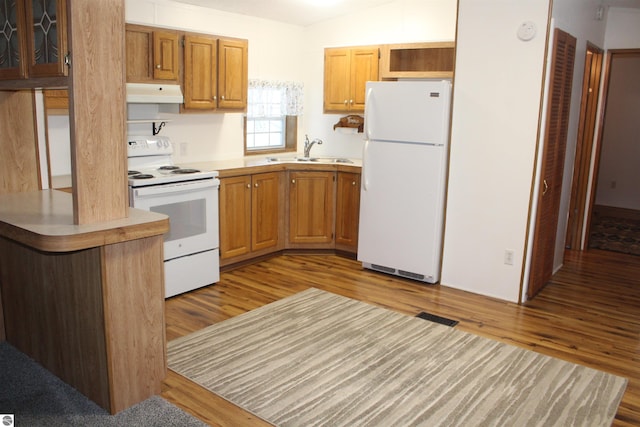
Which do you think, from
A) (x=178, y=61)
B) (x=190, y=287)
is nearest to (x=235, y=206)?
(x=190, y=287)

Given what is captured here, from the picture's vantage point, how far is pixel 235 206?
468cm

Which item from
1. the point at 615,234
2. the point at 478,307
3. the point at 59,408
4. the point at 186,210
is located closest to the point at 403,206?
the point at 478,307

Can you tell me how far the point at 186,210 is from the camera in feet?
13.6

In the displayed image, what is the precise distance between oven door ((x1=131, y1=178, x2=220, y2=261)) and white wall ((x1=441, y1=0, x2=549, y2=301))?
6.31ft

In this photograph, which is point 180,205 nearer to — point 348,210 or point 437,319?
point 348,210

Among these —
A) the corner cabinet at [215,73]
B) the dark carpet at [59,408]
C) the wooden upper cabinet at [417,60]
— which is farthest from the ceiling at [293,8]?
the dark carpet at [59,408]

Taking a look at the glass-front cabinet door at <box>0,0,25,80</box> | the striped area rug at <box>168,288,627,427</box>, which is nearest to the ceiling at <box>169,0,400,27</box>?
the glass-front cabinet door at <box>0,0,25,80</box>

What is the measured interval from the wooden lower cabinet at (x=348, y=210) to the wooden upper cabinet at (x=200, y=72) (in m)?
1.40

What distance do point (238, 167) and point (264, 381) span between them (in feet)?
7.31

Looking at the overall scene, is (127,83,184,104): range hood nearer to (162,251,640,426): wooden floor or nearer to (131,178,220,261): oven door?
(131,178,220,261): oven door

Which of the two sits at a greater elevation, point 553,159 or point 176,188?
point 553,159

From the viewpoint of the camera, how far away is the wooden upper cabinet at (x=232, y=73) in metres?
4.71

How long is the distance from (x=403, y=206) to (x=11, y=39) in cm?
302

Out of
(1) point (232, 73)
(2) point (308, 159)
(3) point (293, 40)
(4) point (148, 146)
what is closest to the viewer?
(4) point (148, 146)
